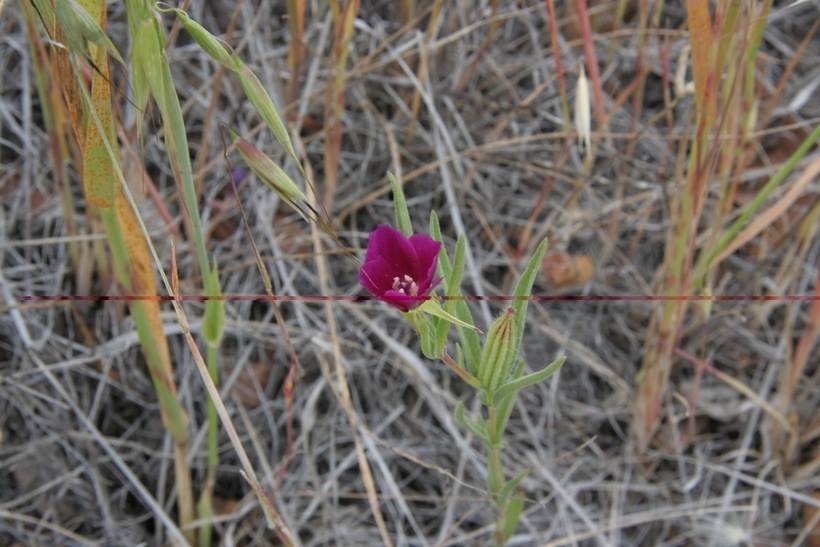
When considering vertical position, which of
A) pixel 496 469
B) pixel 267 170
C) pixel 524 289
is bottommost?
pixel 496 469

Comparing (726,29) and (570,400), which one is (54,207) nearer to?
(570,400)

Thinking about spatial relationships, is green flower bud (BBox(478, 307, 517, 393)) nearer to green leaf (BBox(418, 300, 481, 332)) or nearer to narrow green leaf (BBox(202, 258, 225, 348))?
green leaf (BBox(418, 300, 481, 332))

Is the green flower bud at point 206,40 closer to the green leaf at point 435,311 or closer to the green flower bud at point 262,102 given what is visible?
the green flower bud at point 262,102

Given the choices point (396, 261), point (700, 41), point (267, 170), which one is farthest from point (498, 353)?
point (700, 41)

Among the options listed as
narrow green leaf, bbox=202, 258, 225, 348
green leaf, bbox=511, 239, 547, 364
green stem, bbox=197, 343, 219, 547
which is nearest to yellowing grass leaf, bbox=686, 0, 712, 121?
green leaf, bbox=511, 239, 547, 364

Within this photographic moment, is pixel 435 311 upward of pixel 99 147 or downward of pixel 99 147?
downward

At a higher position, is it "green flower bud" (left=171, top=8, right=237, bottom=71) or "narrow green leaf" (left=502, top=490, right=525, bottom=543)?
"green flower bud" (left=171, top=8, right=237, bottom=71)

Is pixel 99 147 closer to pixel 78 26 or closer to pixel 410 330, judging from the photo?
Answer: pixel 78 26
